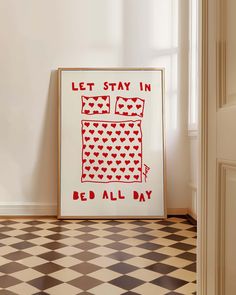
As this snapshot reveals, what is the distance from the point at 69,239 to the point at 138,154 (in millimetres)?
1319

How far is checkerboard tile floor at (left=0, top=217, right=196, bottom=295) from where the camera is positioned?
257 centimetres

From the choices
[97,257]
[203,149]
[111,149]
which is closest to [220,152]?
[203,149]

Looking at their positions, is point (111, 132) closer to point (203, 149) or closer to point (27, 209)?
→ point (27, 209)

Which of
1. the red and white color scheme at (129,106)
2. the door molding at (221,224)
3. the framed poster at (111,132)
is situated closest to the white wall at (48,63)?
the framed poster at (111,132)

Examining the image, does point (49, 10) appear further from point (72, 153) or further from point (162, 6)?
point (72, 153)

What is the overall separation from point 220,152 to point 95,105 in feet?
11.6

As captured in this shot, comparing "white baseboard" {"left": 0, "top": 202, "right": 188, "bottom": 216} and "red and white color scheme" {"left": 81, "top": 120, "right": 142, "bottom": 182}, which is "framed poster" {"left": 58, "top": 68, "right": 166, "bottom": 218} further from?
"white baseboard" {"left": 0, "top": 202, "right": 188, "bottom": 216}

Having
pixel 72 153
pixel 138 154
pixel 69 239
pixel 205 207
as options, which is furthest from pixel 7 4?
pixel 205 207

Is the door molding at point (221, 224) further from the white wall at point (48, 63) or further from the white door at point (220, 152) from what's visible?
the white wall at point (48, 63)

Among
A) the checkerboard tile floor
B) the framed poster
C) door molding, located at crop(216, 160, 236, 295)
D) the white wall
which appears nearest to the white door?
door molding, located at crop(216, 160, 236, 295)

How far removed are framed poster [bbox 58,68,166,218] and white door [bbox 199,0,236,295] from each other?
3.27m

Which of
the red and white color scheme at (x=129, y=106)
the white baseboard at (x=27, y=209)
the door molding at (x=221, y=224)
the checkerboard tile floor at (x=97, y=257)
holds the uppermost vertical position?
the red and white color scheme at (x=129, y=106)

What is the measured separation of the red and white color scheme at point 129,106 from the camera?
15.1 feet

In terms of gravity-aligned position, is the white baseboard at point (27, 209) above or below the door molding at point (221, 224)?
below
